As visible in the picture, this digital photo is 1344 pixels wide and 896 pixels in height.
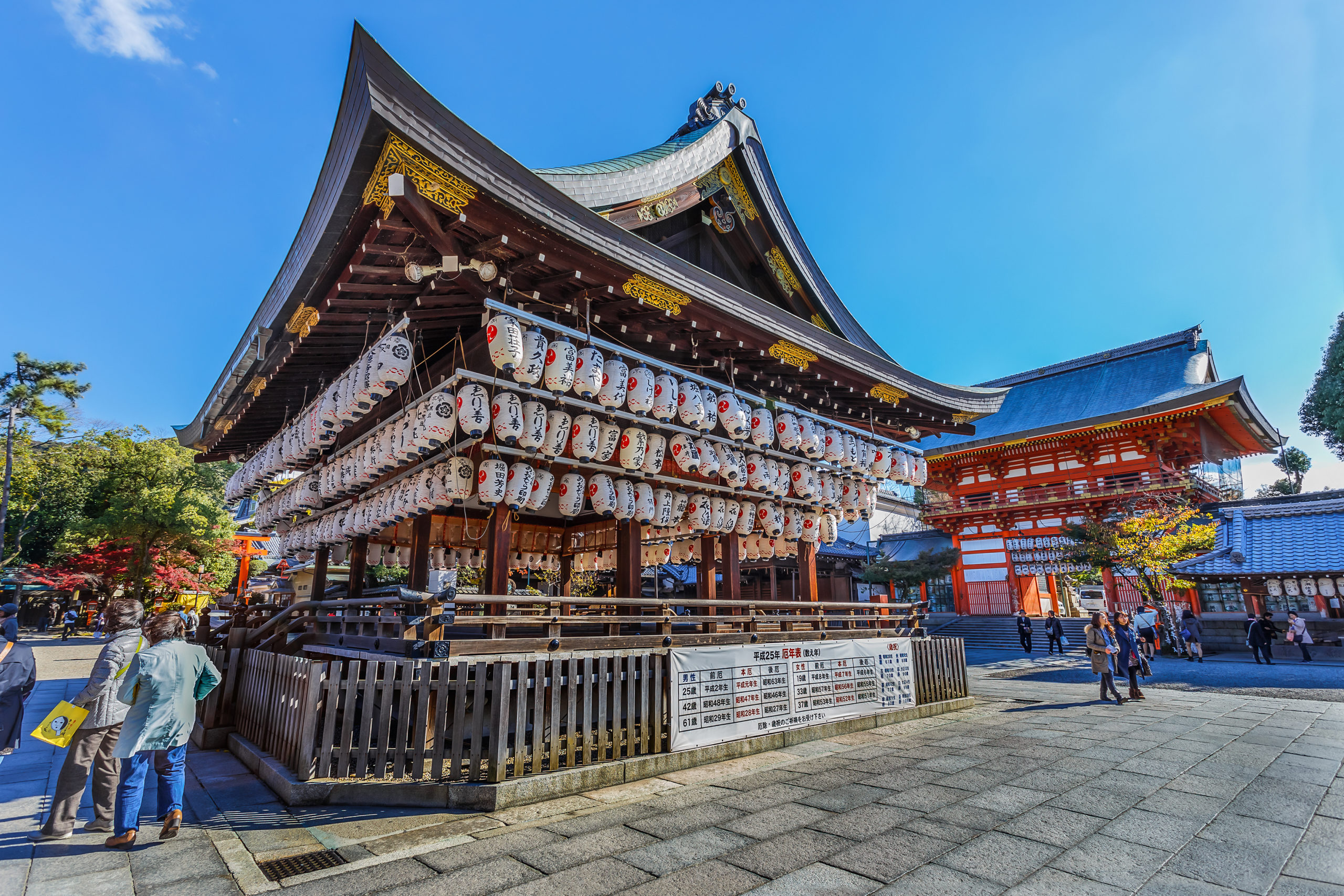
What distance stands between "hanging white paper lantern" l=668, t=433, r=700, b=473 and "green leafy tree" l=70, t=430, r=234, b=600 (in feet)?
81.4

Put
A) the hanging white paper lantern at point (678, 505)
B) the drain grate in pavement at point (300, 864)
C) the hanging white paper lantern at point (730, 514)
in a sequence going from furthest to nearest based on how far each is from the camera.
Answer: the hanging white paper lantern at point (730, 514), the hanging white paper lantern at point (678, 505), the drain grate in pavement at point (300, 864)

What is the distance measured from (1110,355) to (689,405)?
109 ft

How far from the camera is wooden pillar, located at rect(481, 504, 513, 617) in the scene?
689 centimetres

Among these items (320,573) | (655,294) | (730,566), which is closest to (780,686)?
(730,566)

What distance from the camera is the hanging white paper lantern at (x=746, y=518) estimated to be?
10086mm

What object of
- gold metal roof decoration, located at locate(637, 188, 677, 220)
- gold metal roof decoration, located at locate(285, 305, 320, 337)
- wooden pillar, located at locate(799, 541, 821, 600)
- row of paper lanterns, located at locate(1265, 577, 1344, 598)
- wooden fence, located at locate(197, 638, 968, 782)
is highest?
gold metal roof decoration, located at locate(637, 188, 677, 220)

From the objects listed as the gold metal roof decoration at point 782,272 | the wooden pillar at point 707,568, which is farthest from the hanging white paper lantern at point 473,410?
the gold metal roof decoration at point 782,272

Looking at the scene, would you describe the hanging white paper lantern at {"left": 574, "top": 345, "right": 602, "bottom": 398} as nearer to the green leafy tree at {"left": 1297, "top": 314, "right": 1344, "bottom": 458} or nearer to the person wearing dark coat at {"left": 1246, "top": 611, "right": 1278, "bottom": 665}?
the person wearing dark coat at {"left": 1246, "top": 611, "right": 1278, "bottom": 665}

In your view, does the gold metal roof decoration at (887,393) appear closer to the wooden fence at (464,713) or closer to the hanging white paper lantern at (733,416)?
the hanging white paper lantern at (733,416)

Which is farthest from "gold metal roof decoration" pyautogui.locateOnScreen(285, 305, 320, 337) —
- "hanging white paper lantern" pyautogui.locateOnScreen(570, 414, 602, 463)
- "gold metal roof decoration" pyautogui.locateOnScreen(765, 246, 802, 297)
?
"gold metal roof decoration" pyautogui.locateOnScreen(765, 246, 802, 297)

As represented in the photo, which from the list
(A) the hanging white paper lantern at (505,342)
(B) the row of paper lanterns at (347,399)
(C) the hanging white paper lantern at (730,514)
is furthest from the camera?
(C) the hanging white paper lantern at (730,514)

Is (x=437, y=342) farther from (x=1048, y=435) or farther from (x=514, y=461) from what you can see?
(x=1048, y=435)

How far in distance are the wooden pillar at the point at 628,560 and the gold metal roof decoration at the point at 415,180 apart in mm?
4743

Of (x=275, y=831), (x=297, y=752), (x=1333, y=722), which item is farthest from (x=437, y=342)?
(x=1333, y=722)
